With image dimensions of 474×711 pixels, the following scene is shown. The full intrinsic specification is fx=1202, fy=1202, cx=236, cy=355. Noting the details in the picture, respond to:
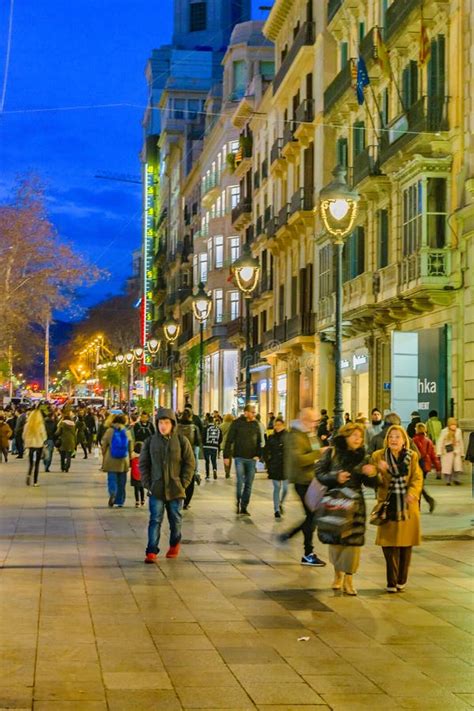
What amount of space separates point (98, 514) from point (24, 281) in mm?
23991

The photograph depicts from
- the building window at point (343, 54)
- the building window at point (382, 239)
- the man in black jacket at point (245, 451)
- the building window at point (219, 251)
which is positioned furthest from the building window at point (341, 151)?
the building window at point (219, 251)

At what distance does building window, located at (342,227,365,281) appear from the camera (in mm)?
36719

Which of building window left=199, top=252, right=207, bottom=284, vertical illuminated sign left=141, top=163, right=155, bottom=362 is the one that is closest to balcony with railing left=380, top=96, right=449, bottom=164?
building window left=199, top=252, right=207, bottom=284

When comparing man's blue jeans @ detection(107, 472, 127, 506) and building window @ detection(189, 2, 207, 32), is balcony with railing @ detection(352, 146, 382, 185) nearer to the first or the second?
man's blue jeans @ detection(107, 472, 127, 506)

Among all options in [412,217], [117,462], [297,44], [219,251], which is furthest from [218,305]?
[117,462]

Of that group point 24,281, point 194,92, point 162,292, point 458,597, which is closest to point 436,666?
point 458,597

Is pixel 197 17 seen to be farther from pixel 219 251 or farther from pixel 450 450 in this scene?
pixel 450 450

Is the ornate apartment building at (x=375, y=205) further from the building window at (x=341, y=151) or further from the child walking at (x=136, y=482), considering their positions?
the child walking at (x=136, y=482)

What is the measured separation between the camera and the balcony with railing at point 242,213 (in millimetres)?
60338

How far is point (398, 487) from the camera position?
1064 centimetres

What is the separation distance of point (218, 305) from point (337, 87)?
28249mm

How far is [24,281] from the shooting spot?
41281 millimetres

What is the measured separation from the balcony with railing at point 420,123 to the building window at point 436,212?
43.5 inches

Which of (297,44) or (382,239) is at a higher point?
(297,44)
